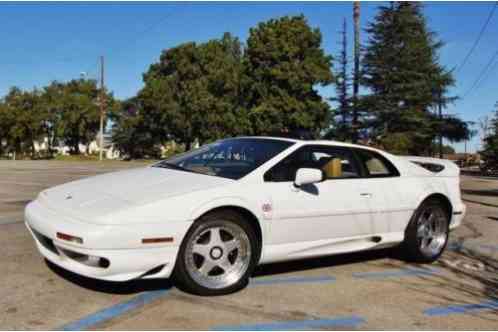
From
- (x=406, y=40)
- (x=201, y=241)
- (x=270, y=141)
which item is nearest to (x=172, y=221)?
(x=201, y=241)

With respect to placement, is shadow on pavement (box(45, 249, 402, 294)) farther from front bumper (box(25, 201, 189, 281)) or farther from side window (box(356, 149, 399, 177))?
side window (box(356, 149, 399, 177))

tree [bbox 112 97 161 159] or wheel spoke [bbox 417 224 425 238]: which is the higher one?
tree [bbox 112 97 161 159]

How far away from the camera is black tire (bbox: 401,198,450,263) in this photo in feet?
18.7

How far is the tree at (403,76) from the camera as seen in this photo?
114 ft

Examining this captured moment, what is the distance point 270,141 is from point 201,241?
1.53m

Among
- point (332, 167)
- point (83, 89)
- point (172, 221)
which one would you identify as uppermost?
point (83, 89)

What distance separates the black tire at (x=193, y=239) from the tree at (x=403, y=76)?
31.6 metres

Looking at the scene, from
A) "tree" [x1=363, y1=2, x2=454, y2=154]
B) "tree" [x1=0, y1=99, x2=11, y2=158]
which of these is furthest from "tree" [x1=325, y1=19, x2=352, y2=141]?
"tree" [x1=0, y1=99, x2=11, y2=158]

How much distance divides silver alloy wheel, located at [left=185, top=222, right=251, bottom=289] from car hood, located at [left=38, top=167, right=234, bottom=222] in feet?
1.27

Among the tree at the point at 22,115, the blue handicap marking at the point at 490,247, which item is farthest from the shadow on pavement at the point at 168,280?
the tree at the point at 22,115

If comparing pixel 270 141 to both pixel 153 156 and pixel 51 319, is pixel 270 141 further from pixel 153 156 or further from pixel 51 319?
pixel 153 156

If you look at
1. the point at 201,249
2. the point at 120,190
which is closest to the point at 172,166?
the point at 120,190

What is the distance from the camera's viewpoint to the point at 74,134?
58.3m

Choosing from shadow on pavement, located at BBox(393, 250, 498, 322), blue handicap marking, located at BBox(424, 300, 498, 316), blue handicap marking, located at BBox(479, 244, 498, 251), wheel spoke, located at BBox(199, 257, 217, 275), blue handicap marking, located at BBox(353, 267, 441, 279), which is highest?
wheel spoke, located at BBox(199, 257, 217, 275)
